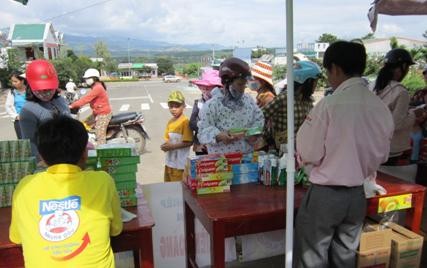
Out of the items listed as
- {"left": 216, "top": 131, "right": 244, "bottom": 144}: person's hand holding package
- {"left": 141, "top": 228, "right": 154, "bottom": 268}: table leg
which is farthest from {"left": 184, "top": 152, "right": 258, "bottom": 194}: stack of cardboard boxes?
{"left": 141, "top": 228, "right": 154, "bottom": 268}: table leg

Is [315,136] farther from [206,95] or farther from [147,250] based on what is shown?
[206,95]

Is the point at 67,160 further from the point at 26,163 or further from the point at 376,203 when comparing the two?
the point at 376,203

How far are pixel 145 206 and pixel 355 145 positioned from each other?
109 centimetres

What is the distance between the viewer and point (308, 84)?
256 centimetres

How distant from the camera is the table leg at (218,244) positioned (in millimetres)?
1740

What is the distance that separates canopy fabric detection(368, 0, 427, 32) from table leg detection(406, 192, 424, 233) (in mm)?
1276


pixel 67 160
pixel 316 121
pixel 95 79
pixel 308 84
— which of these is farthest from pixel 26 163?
pixel 95 79

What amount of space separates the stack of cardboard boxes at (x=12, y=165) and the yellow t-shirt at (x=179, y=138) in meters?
1.24

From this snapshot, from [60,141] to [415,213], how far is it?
2079mm

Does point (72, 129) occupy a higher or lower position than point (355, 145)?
higher

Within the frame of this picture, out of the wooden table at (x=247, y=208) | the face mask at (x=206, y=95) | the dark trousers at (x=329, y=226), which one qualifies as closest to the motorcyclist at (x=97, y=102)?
the face mask at (x=206, y=95)

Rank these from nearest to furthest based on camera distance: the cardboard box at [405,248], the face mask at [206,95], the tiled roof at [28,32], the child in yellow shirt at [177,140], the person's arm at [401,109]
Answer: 1. the cardboard box at [405,248]
2. the person's arm at [401,109]
3. the child in yellow shirt at [177,140]
4. the face mask at [206,95]
5. the tiled roof at [28,32]

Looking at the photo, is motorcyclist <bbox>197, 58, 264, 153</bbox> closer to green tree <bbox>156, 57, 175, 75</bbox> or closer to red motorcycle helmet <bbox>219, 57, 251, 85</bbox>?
red motorcycle helmet <bbox>219, 57, 251, 85</bbox>

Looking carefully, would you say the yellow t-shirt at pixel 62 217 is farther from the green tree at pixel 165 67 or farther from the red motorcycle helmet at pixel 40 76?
the green tree at pixel 165 67
